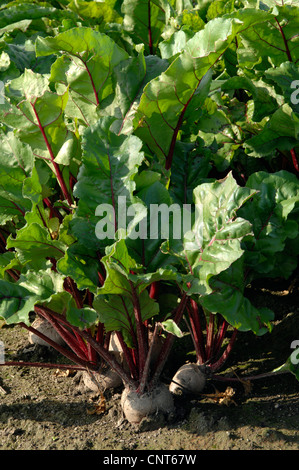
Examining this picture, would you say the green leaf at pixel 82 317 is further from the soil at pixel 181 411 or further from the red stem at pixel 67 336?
the soil at pixel 181 411

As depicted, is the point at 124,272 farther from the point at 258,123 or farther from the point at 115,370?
the point at 258,123

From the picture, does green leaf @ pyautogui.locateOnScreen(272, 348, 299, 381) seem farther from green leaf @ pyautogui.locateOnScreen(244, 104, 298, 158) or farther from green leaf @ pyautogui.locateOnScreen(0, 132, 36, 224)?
green leaf @ pyautogui.locateOnScreen(0, 132, 36, 224)

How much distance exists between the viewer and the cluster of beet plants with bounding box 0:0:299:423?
1981 millimetres

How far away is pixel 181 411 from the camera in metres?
2.23

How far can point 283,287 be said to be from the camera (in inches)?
110

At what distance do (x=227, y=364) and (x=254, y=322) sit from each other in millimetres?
569

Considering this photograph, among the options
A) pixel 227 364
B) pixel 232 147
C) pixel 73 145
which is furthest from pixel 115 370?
pixel 232 147

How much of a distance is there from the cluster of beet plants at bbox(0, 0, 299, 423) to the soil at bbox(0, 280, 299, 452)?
0.27 ft

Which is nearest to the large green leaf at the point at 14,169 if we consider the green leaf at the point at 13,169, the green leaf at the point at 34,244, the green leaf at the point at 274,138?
the green leaf at the point at 13,169

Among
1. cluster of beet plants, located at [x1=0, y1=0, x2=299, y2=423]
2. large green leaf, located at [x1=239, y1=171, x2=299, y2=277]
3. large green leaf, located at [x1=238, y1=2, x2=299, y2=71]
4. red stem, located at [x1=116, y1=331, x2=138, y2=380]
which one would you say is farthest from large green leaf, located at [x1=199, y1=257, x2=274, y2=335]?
large green leaf, located at [x1=238, y1=2, x2=299, y2=71]

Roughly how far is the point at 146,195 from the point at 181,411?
2.92 ft

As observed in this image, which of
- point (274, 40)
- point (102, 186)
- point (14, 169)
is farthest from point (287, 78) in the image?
point (14, 169)

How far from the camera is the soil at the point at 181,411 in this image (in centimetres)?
205

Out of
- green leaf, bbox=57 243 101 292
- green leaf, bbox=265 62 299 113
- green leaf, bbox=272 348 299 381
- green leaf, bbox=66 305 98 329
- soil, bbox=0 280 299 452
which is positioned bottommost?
soil, bbox=0 280 299 452
